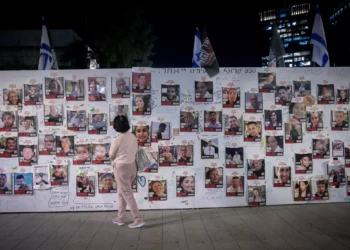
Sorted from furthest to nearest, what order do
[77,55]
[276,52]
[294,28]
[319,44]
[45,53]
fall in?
[294,28]
[77,55]
[276,52]
[319,44]
[45,53]

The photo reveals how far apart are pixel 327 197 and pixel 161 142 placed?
3.55 m

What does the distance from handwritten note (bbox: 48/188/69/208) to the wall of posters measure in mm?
19

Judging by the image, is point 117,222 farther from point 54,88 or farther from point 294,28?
point 294,28

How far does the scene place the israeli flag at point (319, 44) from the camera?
26.0 feet

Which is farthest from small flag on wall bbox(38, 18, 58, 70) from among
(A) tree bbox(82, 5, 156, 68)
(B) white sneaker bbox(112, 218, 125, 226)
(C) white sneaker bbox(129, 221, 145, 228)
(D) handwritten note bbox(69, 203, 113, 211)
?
(A) tree bbox(82, 5, 156, 68)

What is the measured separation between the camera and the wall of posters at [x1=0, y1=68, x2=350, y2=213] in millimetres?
7023

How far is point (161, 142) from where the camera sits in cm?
711

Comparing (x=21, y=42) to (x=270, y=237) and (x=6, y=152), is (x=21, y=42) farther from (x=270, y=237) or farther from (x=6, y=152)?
(x=270, y=237)

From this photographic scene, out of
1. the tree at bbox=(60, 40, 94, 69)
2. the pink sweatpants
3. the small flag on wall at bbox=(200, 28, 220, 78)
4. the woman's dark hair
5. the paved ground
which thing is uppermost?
the tree at bbox=(60, 40, 94, 69)

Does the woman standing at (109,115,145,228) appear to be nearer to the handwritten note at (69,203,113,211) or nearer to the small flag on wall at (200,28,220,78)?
the handwritten note at (69,203,113,211)

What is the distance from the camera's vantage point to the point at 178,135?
7137 millimetres

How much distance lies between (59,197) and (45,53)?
10.2 ft

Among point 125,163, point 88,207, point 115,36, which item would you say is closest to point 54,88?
point 125,163

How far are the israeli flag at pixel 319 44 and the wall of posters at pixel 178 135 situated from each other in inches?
26.1
